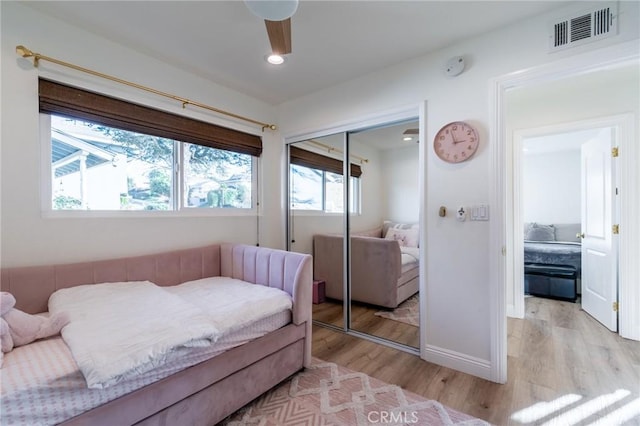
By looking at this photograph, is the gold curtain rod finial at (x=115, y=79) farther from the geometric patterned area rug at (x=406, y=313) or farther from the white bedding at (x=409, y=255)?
the geometric patterned area rug at (x=406, y=313)

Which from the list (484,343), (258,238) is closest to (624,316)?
(484,343)

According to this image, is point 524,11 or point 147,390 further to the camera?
point 524,11

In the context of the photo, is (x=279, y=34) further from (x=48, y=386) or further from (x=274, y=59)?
(x=48, y=386)

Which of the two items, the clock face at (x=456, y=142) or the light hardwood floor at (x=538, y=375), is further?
the clock face at (x=456, y=142)

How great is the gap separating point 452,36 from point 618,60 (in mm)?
985

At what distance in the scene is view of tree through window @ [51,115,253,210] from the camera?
6.51 ft

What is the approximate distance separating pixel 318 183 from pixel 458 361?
2190 mm

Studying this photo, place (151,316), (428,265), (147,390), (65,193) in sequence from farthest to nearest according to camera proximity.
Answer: (428,265) < (65,193) < (151,316) < (147,390)

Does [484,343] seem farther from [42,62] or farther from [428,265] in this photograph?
[42,62]

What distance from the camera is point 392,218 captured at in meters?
2.81

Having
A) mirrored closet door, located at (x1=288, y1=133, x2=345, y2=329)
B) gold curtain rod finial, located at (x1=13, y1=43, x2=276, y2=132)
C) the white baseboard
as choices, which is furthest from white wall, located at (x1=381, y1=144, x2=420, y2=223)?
gold curtain rod finial, located at (x1=13, y1=43, x2=276, y2=132)

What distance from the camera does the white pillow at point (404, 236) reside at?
2580mm

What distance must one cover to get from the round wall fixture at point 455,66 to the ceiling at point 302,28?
0.48 ft

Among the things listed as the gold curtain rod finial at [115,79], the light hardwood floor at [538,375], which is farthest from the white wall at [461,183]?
the gold curtain rod finial at [115,79]
